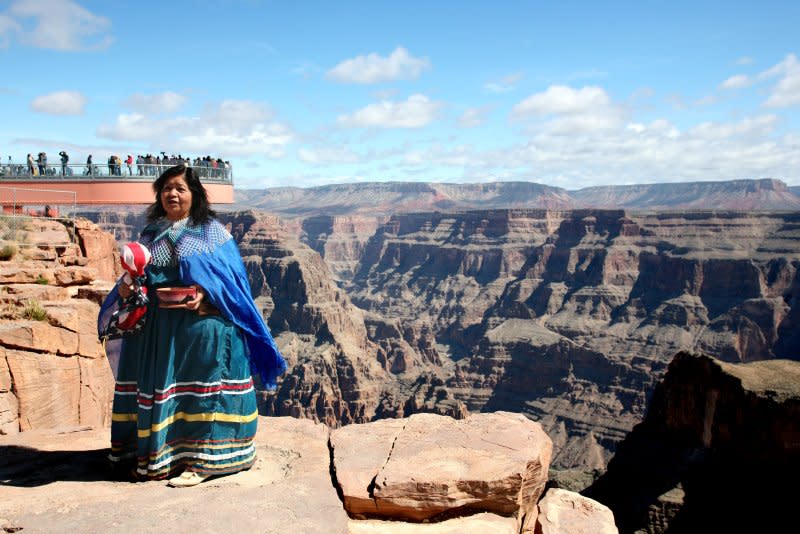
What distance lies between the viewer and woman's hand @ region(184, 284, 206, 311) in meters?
5.69

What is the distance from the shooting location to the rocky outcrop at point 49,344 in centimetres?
946

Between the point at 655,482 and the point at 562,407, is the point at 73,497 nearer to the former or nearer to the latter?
the point at 655,482

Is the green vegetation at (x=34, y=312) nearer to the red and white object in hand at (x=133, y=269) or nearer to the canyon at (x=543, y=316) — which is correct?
the red and white object in hand at (x=133, y=269)

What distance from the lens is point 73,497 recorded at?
5.34 meters

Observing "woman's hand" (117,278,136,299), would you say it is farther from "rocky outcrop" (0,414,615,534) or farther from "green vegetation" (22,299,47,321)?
"green vegetation" (22,299,47,321)


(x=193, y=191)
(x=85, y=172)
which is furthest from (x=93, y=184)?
(x=193, y=191)

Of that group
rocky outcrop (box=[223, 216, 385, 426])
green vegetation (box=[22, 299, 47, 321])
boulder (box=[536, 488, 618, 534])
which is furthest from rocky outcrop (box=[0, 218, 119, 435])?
rocky outcrop (box=[223, 216, 385, 426])

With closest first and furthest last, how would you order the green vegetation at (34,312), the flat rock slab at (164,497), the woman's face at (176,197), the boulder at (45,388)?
the flat rock slab at (164,497) → the woman's face at (176,197) → the boulder at (45,388) → the green vegetation at (34,312)

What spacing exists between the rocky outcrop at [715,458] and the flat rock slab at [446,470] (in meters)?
19.2

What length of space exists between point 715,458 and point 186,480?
25.0 m

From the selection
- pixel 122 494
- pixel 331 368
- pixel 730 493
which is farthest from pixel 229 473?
pixel 331 368

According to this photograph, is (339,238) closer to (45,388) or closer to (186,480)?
(45,388)

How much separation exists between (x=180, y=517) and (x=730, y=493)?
24.2 meters

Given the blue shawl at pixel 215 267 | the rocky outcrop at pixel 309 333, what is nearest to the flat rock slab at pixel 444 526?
the blue shawl at pixel 215 267
